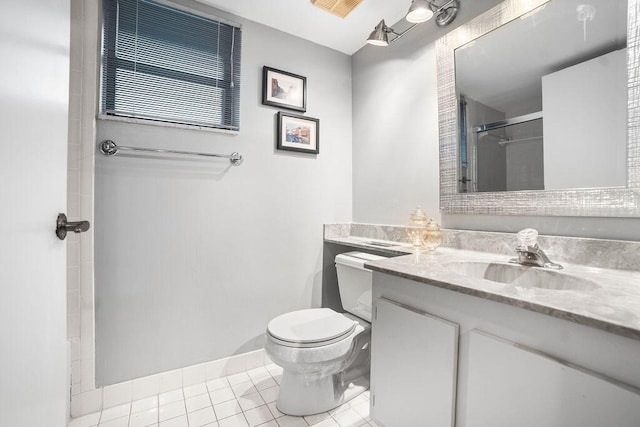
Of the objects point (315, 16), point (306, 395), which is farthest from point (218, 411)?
point (315, 16)

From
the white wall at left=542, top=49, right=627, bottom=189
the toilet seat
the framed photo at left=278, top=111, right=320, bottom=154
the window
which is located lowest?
the toilet seat

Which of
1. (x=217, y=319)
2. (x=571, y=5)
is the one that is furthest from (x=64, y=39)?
(x=571, y=5)

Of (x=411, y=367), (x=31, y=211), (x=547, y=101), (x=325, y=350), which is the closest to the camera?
(x=31, y=211)

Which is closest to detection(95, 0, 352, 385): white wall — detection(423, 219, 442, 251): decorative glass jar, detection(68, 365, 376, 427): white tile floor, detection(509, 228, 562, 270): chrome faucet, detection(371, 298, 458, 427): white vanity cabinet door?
detection(68, 365, 376, 427): white tile floor

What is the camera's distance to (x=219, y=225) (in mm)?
1685

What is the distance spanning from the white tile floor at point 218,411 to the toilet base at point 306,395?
0.09 feet

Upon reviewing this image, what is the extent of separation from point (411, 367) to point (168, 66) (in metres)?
1.87

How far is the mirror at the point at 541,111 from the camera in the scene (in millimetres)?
979

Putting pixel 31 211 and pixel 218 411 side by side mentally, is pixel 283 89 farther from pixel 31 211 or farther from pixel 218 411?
pixel 218 411

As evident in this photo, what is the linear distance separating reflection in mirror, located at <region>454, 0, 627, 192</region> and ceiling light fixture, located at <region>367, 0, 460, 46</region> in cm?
21

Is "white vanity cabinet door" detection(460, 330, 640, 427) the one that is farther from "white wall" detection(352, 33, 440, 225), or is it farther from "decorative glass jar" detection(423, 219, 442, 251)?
"white wall" detection(352, 33, 440, 225)

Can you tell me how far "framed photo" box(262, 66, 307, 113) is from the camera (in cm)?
180

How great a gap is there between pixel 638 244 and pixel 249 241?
1.73m

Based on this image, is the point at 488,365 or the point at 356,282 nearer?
the point at 488,365
